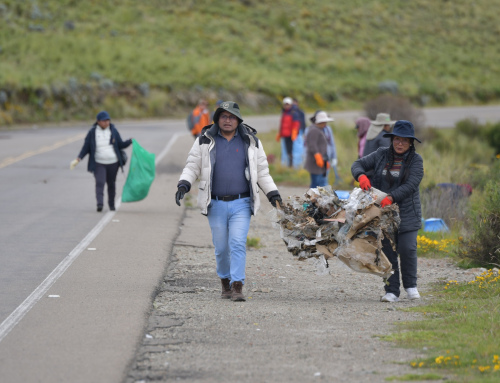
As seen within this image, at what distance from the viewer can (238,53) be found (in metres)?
57.1

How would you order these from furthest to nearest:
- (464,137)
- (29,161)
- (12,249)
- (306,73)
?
(306,73) < (464,137) < (29,161) < (12,249)

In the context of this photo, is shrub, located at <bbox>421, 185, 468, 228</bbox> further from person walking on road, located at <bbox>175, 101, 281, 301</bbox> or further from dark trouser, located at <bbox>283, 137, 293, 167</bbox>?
dark trouser, located at <bbox>283, 137, 293, 167</bbox>

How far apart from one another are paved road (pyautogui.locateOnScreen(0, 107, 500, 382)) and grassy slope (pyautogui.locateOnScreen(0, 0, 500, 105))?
22.6m

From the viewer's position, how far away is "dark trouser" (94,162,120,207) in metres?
14.2

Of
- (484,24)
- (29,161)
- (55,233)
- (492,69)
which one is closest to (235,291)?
(55,233)

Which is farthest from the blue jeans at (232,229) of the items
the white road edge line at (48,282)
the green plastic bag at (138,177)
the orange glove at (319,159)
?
the green plastic bag at (138,177)

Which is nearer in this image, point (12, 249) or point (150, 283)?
point (150, 283)

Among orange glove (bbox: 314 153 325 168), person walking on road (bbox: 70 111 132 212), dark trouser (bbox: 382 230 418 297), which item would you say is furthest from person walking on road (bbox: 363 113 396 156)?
dark trouser (bbox: 382 230 418 297)

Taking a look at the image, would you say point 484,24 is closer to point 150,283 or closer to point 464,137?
point 464,137

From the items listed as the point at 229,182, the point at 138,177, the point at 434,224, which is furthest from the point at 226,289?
the point at 138,177

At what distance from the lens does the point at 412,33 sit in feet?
219

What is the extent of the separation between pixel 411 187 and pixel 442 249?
385cm

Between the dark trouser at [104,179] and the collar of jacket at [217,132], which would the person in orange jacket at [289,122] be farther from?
the collar of jacket at [217,132]

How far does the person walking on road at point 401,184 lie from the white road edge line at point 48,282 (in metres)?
3.26
